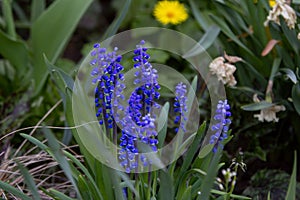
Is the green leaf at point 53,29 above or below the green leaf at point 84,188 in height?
above

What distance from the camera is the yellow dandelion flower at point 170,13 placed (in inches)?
104

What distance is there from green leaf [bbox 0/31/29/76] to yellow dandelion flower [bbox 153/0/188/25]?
0.64 meters

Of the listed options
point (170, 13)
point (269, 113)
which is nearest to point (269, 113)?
point (269, 113)

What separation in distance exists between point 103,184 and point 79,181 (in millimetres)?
91

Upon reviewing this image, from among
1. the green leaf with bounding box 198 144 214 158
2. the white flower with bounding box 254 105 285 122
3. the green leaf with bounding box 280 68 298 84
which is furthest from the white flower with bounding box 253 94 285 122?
the green leaf with bounding box 198 144 214 158

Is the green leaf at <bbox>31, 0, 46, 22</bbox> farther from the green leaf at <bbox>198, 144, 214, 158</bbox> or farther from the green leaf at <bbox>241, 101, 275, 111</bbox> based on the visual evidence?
the green leaf at <bbox>198, 144, 214, 158</bbox>

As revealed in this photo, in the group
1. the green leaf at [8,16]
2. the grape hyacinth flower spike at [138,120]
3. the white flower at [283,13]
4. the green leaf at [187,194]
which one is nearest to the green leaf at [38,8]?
the green leaf at [8,16]

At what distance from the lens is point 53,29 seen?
2.32 meters

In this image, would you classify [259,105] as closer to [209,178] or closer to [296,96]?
[296,96]

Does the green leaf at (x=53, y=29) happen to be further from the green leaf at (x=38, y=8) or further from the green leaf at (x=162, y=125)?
the green leaf at (x=162, y=125)

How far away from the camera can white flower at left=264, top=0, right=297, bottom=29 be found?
74.5 inches

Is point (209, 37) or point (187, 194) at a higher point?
point (209, 37)

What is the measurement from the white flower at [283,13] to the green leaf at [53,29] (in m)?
0.74

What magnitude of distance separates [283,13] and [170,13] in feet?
2.81
